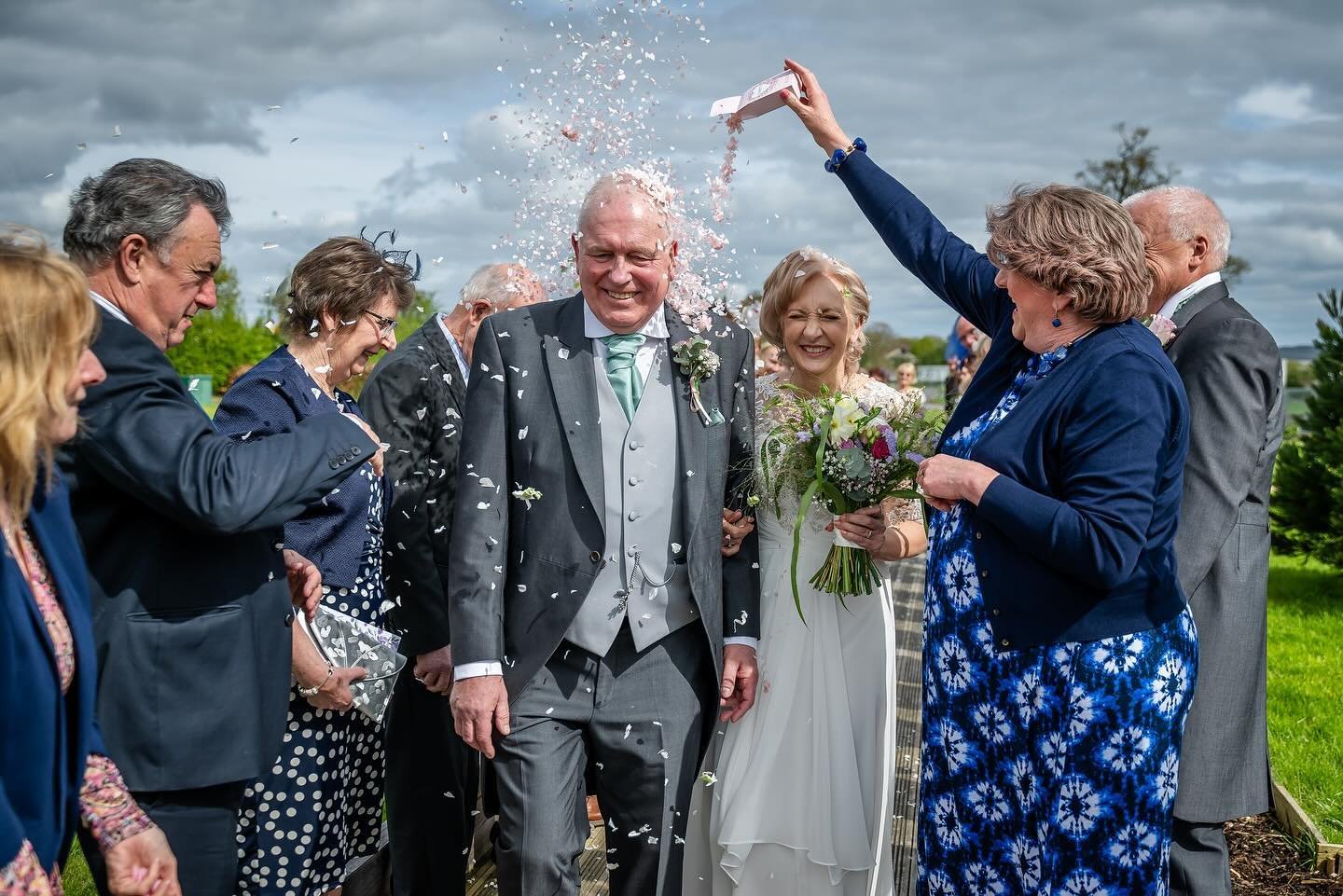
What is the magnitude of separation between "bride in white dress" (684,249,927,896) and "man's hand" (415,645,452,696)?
1.09 metres

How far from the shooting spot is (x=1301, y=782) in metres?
6.36

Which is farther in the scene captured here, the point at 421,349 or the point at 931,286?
the point at 421,349

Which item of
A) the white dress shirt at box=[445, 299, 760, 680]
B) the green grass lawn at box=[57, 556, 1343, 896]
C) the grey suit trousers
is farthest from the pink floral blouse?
the green grass lawn at box=[57, 556, 1343, 896]

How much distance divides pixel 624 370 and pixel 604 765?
1285mm

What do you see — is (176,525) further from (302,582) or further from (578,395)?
(578,395)

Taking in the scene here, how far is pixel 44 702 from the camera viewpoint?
216 centimetres

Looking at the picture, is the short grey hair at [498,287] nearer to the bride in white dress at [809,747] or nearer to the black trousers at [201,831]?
the bride in white dress at [809,747]

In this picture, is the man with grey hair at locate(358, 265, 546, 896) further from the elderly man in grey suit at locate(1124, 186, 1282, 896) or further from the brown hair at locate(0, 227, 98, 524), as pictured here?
the elderly man in grey suit at locate(1124, 186, 1282, 896)

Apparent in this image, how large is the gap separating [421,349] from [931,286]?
2076 millimetres

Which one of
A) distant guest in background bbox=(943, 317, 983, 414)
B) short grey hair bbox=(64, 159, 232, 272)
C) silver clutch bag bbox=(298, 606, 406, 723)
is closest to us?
short grey hair bbox=(64, 159, 232, 272)

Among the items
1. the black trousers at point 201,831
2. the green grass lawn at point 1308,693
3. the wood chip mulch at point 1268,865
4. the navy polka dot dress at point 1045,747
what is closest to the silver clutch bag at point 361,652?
the black trousers at point 201,831

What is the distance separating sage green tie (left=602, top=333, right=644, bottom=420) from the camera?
3.81 m

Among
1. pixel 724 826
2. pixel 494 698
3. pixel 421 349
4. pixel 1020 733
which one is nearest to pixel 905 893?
pixel 724 826

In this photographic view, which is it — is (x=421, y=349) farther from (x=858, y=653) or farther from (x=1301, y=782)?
(x=1301, y=782)
